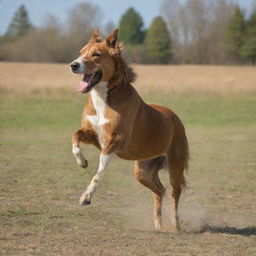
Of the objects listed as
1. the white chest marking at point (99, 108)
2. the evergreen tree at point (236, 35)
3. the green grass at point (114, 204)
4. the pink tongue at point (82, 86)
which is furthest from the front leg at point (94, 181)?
Answer: the evergreen tree at point (236, 35)

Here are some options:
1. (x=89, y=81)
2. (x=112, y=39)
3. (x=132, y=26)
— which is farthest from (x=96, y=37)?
(x=132, y=26)

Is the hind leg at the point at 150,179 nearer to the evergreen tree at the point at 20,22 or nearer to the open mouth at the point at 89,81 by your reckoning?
the open mouth at the point at 89,81

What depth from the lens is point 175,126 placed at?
828cm

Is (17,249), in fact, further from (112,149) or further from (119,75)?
(119,75)

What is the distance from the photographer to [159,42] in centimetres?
7569

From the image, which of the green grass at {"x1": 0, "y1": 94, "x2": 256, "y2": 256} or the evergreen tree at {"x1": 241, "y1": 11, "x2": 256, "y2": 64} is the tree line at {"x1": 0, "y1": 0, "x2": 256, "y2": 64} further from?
the green grass at {"x1": 0, "y1": 94, "x2": 256, "y2": 256}

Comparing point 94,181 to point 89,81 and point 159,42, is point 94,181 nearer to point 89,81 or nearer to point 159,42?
point 89,81

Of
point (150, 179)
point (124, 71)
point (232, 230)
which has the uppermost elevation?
point (124, 71)

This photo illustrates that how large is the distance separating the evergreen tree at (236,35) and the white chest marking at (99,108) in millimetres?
65653

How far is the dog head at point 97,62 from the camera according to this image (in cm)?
699

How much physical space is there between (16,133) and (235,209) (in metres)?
11.9

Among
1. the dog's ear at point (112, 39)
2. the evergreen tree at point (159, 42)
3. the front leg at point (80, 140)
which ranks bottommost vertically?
the evergreen tree at point (159, 42)

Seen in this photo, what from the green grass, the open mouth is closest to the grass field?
the green grass

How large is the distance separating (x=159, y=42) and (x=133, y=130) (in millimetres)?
69045
